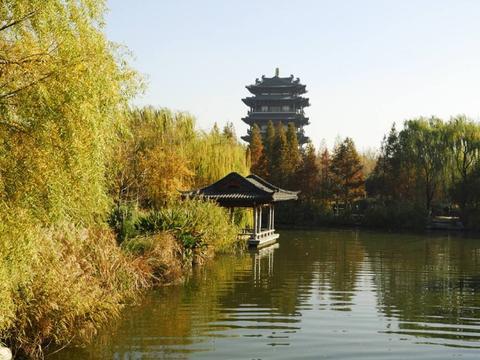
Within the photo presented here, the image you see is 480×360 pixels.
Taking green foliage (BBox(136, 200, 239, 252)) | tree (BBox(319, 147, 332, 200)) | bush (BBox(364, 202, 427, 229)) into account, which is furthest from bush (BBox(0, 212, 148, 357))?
tree (BBox(319, 147, 332, 200))

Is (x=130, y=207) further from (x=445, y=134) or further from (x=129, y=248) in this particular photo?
(x=445, y=134)

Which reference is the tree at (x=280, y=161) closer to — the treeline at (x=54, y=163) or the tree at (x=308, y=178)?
the tree at (x=308, y=178)

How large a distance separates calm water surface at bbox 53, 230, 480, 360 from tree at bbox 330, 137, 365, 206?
16.6 m

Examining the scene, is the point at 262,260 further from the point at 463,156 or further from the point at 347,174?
the point at 463,156

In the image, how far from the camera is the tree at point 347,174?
35.2 meters

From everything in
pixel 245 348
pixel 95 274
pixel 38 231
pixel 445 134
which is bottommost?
pixel 245 348

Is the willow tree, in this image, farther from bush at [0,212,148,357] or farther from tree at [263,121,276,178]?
tree at [263,121,276,178]

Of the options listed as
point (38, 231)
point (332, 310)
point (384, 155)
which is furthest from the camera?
point (384, 155)

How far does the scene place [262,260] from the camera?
720 inches

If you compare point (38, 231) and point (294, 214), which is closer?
point (38, 231)

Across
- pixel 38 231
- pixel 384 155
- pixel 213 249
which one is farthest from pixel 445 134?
pixel 38 231

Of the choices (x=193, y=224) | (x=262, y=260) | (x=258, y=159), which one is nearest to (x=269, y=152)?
(x=258, y=159)

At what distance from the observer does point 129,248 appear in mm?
12891

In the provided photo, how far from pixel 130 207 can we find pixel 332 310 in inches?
268
